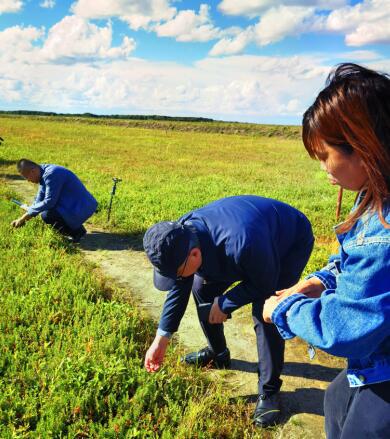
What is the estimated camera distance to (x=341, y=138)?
131 centimetres

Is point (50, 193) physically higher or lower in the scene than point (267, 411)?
higher

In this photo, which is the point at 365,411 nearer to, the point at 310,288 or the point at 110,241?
the point at 310,288

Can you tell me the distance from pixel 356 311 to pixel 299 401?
2465mm

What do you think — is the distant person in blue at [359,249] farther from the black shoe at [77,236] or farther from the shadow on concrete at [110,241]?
the black shoe at [77,236]

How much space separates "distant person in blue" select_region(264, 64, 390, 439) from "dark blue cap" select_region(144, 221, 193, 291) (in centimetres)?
85

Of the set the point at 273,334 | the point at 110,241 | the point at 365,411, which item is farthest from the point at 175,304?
the point at 110,241

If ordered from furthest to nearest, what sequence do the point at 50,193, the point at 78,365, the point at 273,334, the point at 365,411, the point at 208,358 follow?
the point at 50,193
the point at 208,358
the point at 78,365
the point at 273,334
the point at 365,411

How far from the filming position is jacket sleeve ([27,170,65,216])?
6.78m

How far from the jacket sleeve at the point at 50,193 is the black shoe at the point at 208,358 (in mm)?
4094

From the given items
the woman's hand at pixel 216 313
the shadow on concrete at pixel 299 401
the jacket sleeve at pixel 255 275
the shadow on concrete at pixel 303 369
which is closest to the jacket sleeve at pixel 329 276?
the jacket sleeve at pixel 255 275

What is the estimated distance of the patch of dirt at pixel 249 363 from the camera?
3.17 metres

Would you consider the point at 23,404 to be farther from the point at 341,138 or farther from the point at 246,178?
the point at 246,178

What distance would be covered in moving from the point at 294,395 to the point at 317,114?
2761 millimetres

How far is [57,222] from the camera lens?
23.1 feet
